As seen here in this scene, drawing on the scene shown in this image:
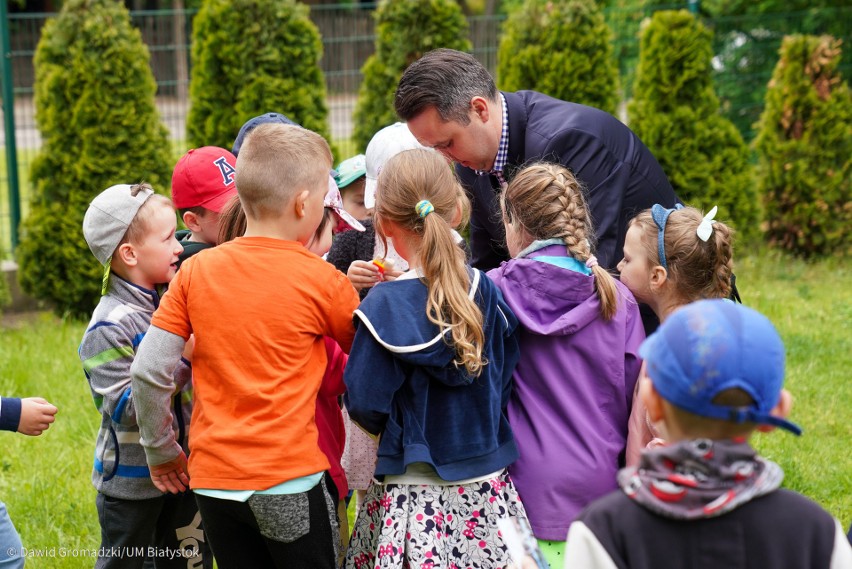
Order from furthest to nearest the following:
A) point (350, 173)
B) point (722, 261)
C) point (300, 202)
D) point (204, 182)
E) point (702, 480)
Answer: point (350, 173) → point (204, 182) → point (722, 261) → point (300, 202) → point (702, 480)

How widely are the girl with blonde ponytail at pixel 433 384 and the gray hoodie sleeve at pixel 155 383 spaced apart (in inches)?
18.8

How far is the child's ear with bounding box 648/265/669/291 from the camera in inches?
118

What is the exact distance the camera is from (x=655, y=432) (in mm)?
2777

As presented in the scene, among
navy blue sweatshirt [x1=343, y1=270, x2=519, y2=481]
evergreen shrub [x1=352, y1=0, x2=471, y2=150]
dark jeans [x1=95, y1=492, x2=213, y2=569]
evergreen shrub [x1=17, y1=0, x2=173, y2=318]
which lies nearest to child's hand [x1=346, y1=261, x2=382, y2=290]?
navy blue sweatshirt [x1=343, y1=270, x2=519, y2=481]

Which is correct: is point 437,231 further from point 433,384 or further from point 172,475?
point 172,475

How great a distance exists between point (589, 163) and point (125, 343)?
1664 millimetres

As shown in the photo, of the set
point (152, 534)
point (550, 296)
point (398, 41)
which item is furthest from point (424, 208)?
point (398, 41)

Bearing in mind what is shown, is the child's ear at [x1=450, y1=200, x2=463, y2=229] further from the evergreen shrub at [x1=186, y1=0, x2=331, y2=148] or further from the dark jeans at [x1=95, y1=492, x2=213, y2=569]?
the evergreen shrub at [x1=186, y1=0, x2=331, y2=148]

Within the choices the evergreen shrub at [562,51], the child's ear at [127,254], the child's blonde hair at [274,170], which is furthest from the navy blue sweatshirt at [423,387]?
the evergreen shrub at [562,51]

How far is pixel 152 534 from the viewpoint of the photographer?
3.14m

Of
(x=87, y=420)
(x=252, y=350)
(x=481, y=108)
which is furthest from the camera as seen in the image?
(x=87, y=420)

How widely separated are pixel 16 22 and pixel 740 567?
30.5 ft

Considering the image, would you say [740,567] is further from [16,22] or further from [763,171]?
[16,22]

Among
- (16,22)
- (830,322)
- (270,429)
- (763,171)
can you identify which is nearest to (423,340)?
(270,429)
